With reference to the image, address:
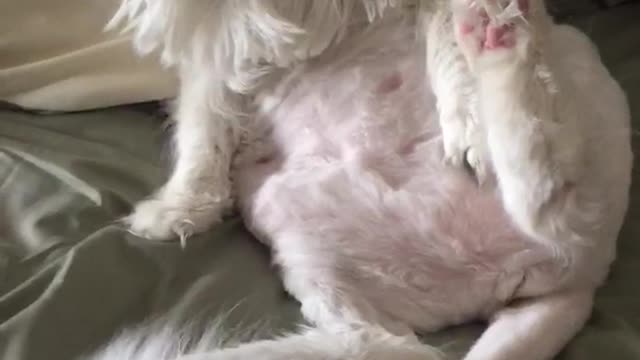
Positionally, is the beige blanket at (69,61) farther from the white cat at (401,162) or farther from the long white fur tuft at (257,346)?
the long white fur tuft at (257,346)

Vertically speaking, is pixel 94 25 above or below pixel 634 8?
above

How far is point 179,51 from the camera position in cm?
132

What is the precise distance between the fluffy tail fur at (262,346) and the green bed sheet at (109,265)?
56mm

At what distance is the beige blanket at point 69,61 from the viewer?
58.3 inches

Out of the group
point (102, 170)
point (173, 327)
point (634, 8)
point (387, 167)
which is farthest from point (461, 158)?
point (634, 8)

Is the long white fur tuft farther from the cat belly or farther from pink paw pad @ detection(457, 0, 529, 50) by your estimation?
pink paw pad @ detection(457, 0, 529, 50)

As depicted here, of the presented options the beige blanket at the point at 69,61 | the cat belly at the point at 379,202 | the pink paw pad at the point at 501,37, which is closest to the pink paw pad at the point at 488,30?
the pink paw pad at the point at 501,37

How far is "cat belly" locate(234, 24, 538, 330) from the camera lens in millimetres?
1101

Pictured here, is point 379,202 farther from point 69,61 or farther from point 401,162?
point 69,61

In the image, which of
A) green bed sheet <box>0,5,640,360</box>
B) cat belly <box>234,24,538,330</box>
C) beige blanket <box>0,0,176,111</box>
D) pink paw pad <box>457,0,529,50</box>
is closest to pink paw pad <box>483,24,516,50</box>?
pink paw pad <box>457,0,529,50</box>

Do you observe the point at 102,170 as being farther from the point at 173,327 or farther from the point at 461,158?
the point at 461,158

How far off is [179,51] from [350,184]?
11.3 inches

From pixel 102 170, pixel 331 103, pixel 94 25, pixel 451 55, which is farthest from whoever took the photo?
pixel 94 25

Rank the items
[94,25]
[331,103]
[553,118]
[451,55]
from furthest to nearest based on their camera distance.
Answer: [94,25] → [331,103] → [451,55] → [553,118]
